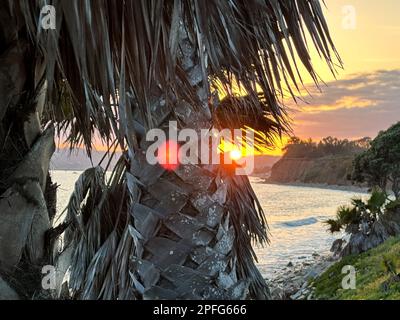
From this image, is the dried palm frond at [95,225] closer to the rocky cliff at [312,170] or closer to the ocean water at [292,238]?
the ocean water at [292,238]

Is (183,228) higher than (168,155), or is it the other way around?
(168,155)

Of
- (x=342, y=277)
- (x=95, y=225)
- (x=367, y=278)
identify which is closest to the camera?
(x=95, y=225)

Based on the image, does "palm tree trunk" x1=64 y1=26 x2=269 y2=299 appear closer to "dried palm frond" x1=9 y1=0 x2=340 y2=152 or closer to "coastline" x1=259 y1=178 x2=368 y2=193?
"dried palm frond" x1=9 y1=0 x2=340 y2=152

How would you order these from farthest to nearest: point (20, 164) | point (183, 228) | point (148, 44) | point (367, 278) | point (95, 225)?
point (367, 278)
point (95, 225)
point (183, 228)
point (20, 164)
point (148, 44)

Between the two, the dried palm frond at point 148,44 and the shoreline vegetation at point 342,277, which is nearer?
the dried palm frond at point 148,44

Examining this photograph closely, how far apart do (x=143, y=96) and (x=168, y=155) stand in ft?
3.72

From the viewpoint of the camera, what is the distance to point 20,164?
1.66 meters

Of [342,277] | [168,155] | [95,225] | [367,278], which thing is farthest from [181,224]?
[342,277]

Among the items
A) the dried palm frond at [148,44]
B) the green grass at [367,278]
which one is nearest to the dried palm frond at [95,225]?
the dried palm frond at [148,44]

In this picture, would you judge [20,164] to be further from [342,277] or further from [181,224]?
[342,277]

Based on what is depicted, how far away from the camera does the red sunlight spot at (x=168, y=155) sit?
8.82ft

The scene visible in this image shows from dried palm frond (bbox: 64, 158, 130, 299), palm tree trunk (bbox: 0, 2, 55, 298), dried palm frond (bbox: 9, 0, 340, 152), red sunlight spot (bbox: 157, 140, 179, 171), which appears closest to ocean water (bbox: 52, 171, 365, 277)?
dried palm frond (bbox: 64, 158, 130, 299)

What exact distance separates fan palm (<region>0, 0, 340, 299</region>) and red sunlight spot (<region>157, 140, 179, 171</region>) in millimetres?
46

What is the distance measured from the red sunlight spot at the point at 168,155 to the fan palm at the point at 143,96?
0.05m
